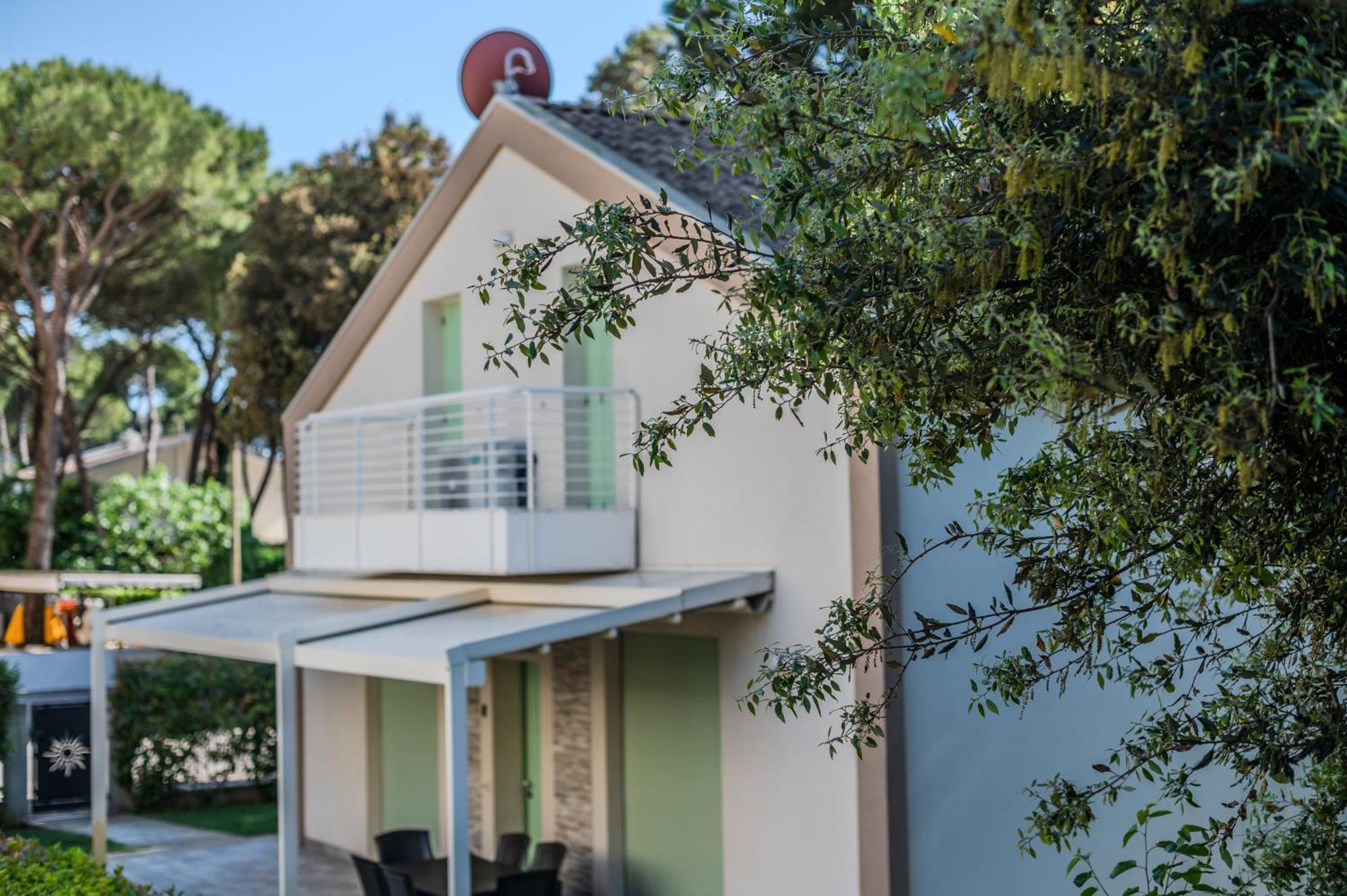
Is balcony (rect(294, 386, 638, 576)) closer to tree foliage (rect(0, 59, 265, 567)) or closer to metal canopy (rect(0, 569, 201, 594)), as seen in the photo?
metal canopy (rect(0, 569, 201, 594))

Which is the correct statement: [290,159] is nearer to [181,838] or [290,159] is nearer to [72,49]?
[72,49]

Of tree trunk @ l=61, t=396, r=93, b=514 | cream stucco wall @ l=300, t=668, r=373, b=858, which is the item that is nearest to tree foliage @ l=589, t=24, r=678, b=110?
cream stucco wall @ l=300, t=668, r=373, b=858

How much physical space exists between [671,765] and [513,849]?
83.6 inches

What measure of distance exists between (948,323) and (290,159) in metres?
41.2

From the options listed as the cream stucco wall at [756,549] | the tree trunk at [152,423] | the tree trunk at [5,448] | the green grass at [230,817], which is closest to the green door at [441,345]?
the cream stucco wall at [756,549]

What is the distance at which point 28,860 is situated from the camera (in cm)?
1008

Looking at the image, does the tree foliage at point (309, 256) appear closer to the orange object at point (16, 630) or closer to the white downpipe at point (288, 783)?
the orange object at point (16, 630)

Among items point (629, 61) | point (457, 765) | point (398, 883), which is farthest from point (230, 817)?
point (629, 61)

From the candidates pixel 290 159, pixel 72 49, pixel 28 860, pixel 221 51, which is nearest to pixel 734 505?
pixel 28 860

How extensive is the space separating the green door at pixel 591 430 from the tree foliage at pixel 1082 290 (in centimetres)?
803

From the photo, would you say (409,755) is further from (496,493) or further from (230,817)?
(230,817)

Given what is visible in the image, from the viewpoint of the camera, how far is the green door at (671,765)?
1326 centimetres

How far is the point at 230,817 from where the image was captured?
22.7 metres

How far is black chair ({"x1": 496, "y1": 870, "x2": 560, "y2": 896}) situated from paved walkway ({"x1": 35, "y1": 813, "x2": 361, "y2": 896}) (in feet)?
14.5
